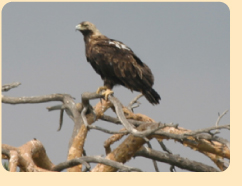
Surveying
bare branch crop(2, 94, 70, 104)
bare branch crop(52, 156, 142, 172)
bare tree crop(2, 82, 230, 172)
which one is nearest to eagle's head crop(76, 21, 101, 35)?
bare tree crop(2, 82, 230, 172)

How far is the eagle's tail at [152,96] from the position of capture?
27.5 feet

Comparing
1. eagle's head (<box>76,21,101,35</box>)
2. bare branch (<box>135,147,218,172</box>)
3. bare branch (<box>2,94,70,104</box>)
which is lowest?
bare branch (<box>135,147,218,172</box>)

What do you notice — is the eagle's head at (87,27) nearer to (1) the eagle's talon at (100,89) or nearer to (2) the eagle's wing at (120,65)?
(2) the eagle's wing at (120,65)

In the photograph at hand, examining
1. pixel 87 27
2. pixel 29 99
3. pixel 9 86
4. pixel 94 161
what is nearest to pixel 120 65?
pixel 87 27

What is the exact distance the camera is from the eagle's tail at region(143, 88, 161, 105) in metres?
8.39

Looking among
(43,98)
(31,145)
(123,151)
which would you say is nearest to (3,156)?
(31,145)

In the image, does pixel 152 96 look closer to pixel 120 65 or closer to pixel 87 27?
pixel 120 65

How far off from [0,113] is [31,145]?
82cm

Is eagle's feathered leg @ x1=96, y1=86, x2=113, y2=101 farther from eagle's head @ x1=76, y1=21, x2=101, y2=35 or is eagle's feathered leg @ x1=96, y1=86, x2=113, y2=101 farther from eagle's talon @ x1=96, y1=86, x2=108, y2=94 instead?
eagle's head @ x1=76, y1=21, x2=101, y2=35

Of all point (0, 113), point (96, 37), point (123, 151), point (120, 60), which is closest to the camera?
point (0, 113)

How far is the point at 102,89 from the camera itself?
8.46 metres

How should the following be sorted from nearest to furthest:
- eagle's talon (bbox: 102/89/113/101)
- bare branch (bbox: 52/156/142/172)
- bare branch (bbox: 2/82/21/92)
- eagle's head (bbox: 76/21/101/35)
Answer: bare branch (bbox: 52/156/142/172) → eagle's talon (bbox: 102/89/113/101) → bare branch (bbox: 2/82/21/92) → eagle's head (bbox: 76/21/101/35)

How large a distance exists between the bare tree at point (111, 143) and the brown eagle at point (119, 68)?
17.6 inches

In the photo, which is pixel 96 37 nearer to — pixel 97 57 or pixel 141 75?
pixel 97 57
